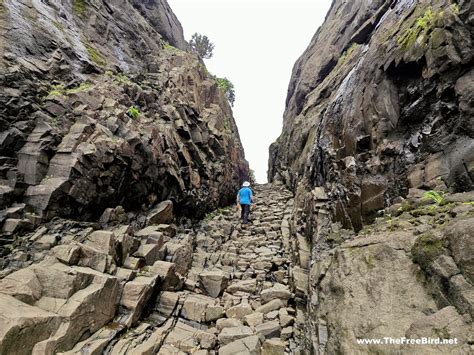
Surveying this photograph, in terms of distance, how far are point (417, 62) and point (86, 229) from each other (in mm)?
11928

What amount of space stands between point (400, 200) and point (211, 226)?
39.1ft

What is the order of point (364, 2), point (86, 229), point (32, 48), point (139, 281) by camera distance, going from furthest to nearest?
point (364, 2) → point (32, 48) → point (86, 229) → point (139, 281)

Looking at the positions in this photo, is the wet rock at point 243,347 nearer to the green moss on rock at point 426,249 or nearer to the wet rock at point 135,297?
the wet rock at point 135,297

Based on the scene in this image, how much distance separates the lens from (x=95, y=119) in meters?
11.0

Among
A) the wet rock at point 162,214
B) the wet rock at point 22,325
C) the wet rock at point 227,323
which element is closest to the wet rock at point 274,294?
the wet rock at point 227,323

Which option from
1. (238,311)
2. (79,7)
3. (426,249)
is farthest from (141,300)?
(79,7)

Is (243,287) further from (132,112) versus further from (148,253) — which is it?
(132,112)

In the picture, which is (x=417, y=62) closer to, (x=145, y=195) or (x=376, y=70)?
(x=376, y=70)

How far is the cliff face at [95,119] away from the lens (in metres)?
8.72

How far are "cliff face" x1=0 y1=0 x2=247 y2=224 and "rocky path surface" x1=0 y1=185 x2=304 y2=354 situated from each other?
6.13 feet

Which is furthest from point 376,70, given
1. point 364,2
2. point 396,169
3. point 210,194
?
point 364,2

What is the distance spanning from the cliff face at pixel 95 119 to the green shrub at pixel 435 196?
10.6 m

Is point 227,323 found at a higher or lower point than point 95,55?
lower

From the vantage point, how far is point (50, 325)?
18.5ft
